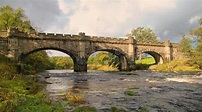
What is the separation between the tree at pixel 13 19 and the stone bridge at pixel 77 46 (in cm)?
1132

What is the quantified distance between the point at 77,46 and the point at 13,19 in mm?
20449

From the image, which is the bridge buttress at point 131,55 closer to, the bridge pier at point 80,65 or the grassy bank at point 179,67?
the grassy bank at point 179,67

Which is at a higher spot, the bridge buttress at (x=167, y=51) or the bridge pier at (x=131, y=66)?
the bridge buttress at (x=167, y=51)

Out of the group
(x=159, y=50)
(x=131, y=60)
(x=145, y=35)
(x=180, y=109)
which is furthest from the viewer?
(x=145, y=35)

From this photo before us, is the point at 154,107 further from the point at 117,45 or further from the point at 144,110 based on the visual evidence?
the point at 117,45

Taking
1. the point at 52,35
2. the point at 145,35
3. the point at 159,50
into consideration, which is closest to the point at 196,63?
the point at 159,50

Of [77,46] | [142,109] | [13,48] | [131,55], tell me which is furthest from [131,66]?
[142,109]

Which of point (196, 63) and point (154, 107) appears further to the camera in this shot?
point (196, 63)

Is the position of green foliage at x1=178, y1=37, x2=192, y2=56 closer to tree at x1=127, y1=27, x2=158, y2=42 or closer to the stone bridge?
the stone bridge

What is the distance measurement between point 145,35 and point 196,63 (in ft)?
136

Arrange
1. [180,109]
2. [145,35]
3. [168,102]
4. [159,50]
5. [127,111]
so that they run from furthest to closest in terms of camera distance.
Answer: [145,35]
[159,50]
[168,102]
[180,109]
[127,111]

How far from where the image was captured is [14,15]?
51.3 metres

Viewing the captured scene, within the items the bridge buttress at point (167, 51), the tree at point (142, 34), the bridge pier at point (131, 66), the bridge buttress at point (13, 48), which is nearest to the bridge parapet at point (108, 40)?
the bridge pier at point (131, 66)

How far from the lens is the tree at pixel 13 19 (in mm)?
50237
